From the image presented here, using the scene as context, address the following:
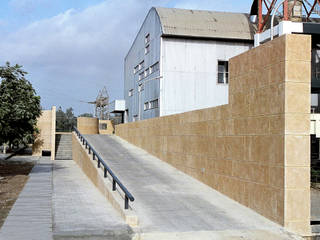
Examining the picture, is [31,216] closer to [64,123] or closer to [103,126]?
[103,126]

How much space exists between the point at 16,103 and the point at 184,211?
901cm

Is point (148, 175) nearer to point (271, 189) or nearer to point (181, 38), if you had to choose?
point (271, 189)

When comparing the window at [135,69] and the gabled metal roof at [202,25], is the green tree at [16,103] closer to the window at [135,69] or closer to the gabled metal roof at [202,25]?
the gabled metal roof at [202,25]

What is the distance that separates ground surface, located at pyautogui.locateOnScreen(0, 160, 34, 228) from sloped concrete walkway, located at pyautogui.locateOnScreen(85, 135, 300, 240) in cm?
370

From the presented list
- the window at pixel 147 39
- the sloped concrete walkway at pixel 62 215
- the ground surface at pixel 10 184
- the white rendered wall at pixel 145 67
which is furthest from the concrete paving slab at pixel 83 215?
the window at pixel 147 39

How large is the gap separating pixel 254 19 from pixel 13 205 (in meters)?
21.8

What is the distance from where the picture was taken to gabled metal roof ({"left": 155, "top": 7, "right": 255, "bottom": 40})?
2839 centimetres

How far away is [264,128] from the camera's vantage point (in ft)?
36.2

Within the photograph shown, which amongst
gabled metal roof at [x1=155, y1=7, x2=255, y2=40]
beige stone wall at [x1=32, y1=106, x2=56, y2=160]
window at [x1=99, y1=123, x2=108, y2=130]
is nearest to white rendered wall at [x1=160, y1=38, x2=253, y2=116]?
gabled metal roof at [x1=155, y1=7, x2=255, y2=40]

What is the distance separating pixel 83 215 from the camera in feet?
36.4

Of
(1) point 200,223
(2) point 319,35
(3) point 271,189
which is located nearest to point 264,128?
(3) point 271,189

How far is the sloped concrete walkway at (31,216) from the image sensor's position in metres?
8.92

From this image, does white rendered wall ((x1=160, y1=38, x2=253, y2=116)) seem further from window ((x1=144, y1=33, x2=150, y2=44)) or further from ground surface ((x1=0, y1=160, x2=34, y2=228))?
ground surface ((x1=0, y1=160, x2=34, y2=228))

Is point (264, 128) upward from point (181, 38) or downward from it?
downward
